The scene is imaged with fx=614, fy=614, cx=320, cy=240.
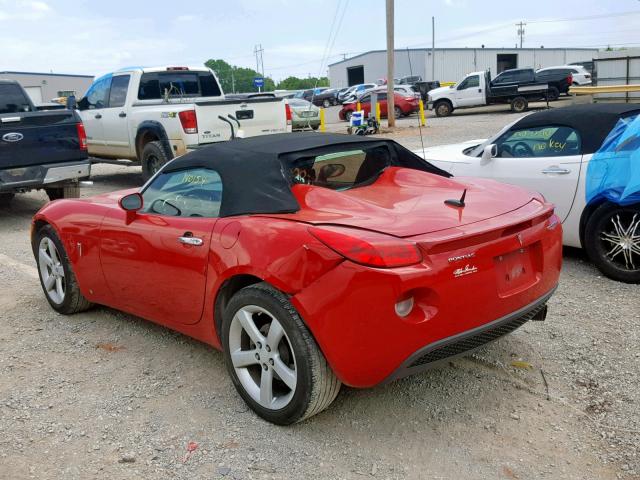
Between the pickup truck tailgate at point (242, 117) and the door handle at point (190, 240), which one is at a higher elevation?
the pickup truck tailgate at point (242, 117)

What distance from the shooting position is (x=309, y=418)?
10.8ft

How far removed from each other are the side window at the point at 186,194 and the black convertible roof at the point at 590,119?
352 centimetres

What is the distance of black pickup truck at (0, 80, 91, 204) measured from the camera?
8820 mm

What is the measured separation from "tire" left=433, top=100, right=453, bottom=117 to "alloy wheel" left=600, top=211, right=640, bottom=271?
26.1 meters

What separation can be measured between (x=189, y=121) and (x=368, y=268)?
24.0ft

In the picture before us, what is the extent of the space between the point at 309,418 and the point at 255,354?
1.50 feet

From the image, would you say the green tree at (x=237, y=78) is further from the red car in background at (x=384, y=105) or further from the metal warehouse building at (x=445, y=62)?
the red car in background at (x=384, y=105)

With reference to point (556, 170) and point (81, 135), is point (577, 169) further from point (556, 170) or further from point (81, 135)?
point (81, 135)

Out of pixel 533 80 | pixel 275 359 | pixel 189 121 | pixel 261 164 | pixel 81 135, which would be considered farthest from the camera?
pixel 533 80

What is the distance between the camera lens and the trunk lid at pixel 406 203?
304cm

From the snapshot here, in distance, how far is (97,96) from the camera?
11.9 metres

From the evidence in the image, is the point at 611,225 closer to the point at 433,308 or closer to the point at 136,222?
the point at 433,308

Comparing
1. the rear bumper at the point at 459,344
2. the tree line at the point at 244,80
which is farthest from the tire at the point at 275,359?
the tree line at the point at 244,80

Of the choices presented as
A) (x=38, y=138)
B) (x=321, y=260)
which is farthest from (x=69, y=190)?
(x=321, y=260)
